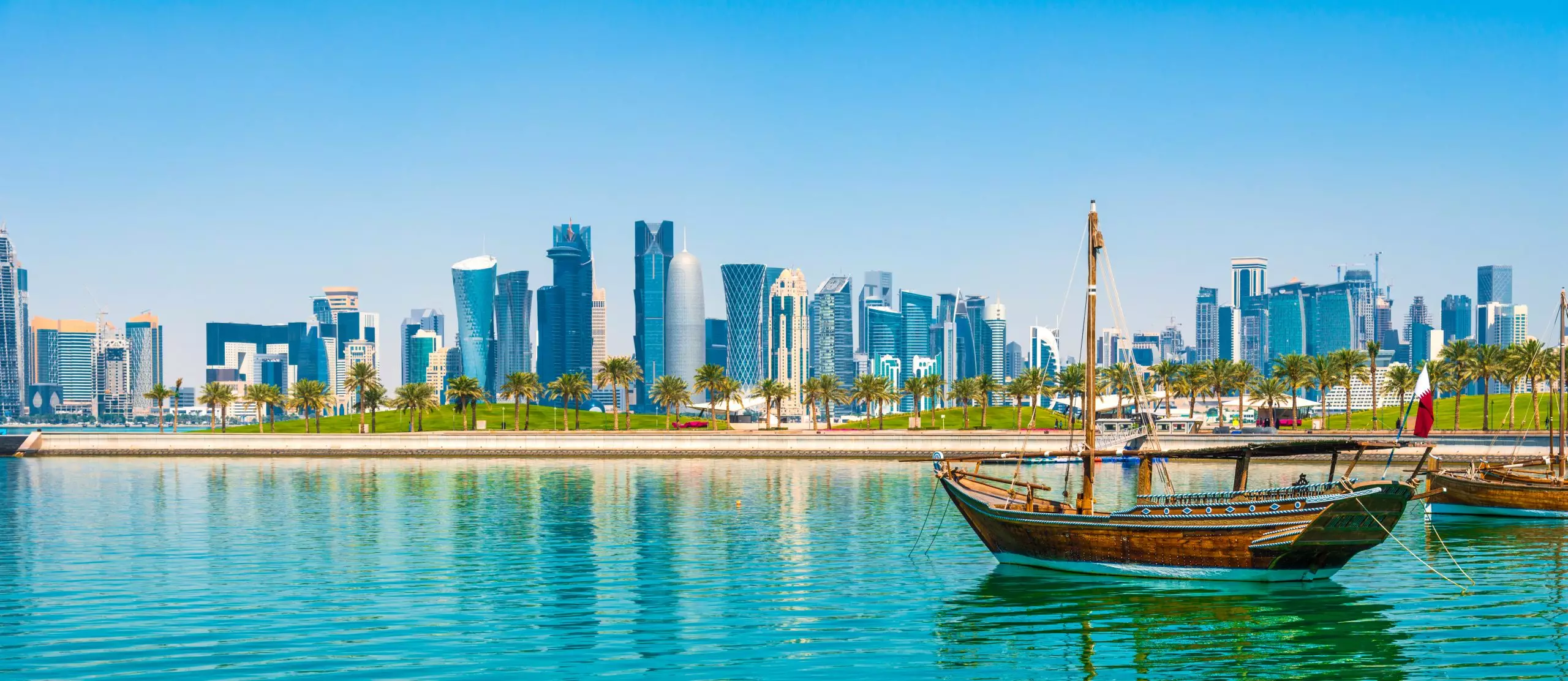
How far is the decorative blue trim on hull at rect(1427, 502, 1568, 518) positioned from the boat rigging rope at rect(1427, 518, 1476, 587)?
95.0 inches

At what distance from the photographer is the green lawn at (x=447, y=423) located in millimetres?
170500

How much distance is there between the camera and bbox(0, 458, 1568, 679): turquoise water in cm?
3064

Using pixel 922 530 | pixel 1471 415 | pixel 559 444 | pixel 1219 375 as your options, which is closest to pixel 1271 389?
pixel 1219 375

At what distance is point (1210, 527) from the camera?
134 feet

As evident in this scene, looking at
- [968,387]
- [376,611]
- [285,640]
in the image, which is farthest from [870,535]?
[968,387]

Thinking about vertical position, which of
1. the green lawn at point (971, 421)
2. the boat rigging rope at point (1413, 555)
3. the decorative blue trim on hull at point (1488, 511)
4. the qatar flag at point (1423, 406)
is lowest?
the green lawn at point (971, 421)

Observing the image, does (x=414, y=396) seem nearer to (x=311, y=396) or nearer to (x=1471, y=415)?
(x=311, y=396)

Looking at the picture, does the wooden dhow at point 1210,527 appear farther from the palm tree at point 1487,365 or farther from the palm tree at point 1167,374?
the palm tree at point 1167,374

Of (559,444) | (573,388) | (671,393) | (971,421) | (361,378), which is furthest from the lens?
(971,421)

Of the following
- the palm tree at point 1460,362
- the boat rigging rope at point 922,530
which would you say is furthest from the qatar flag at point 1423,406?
the palm tree at point 1460,362

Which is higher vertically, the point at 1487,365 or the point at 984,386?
the point at 1487,365

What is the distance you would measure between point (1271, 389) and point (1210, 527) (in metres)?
127

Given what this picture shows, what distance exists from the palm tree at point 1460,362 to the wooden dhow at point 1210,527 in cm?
10414

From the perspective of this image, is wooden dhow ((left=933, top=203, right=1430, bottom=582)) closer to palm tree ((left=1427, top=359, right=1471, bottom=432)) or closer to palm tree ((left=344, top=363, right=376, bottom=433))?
palm tree ((left=1427, top=359, right=1471, bottom=432))
